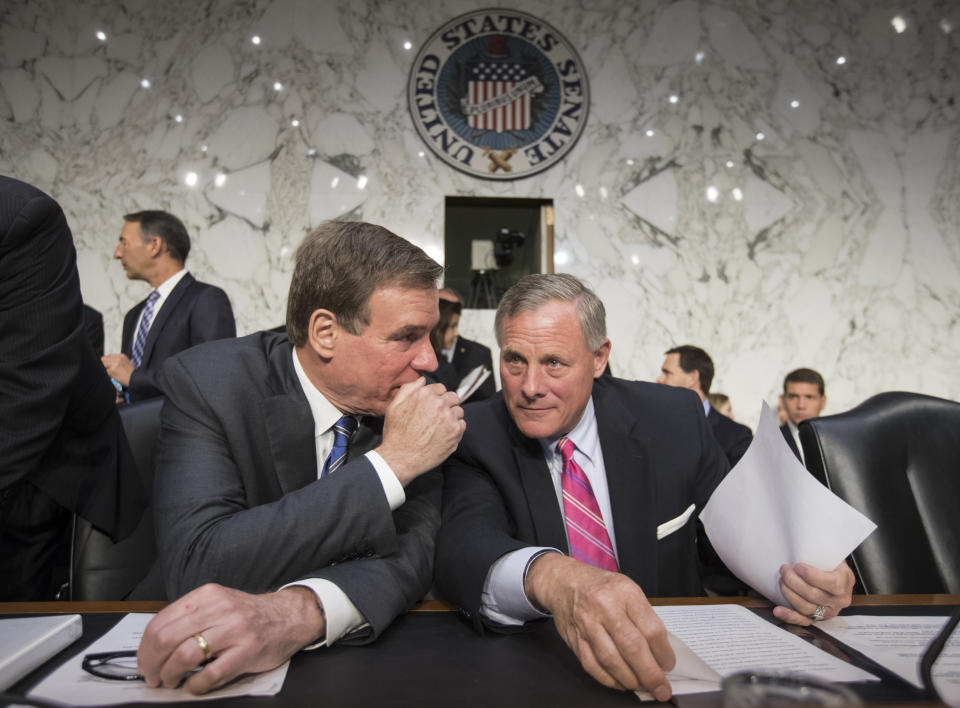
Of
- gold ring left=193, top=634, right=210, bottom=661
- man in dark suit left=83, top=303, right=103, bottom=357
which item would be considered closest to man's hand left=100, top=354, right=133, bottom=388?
man in dark suit left=83, top=303, right=103, bottom=357

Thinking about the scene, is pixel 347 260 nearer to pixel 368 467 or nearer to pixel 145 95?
pixel 368 467

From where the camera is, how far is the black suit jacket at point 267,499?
1.01m

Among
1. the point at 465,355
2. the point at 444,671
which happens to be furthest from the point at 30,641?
the point at 465,355

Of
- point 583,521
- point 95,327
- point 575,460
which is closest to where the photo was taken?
point 583,521

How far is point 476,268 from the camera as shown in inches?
183

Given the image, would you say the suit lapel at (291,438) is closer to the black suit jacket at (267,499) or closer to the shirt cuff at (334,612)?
the black suit jacket at (267,499)

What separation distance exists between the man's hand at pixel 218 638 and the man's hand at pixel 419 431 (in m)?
0.35

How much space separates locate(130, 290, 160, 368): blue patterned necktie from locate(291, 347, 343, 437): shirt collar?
2.35 m

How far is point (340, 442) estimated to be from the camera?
1.34 m

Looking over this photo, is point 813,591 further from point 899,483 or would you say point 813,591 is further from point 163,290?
point 163,290

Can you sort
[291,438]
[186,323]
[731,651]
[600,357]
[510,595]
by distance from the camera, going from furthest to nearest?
[186,323] → [600,357] → [291,438] → [510,595] → [731,651]

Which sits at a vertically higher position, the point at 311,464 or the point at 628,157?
the point at 628,157

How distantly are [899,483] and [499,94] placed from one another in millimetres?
3845

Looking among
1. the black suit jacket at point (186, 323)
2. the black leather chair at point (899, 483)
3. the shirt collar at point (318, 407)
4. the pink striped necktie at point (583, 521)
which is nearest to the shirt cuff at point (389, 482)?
the shirt collar at point (318, 407)
